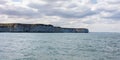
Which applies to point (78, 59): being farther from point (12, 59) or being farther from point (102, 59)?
point (12, 59)

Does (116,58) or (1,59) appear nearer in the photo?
(1,59)

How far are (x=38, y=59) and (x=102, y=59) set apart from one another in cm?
1021

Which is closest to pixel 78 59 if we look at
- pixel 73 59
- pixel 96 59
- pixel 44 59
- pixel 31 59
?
pixel 73 59

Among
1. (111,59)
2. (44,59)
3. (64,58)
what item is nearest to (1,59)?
(44,59)

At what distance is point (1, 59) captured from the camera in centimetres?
3225

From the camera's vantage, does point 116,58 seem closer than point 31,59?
No

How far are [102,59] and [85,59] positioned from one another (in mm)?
2804

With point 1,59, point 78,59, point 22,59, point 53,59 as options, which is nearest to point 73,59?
point 78,59

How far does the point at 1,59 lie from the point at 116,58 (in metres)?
18.3

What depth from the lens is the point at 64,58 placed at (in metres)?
33.9

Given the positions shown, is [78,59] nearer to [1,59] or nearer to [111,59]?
[111,59]

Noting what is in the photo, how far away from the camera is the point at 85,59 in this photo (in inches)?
1318

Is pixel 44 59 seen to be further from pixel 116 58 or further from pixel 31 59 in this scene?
pixel 116 58

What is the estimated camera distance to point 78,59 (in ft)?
109
